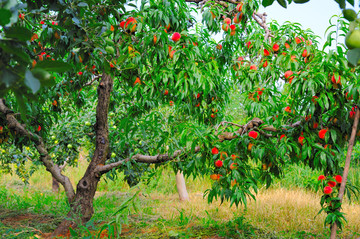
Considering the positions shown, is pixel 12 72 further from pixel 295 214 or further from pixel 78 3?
pixel 295 214

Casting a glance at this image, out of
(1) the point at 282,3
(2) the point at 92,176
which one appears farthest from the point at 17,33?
(2) the point at 92,176

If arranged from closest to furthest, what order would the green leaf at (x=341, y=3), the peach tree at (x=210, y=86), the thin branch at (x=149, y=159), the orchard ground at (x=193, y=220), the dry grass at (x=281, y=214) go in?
the green leaf at (x=341, y=3) < the peach tree at (x=210, y=86) < the thin branch at (x=149, y=159) < the orchard ground at (x=193, y=220) < the dry grass at (x=281, y=214)

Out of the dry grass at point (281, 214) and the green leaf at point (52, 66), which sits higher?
the green leaf at point (52, 66)

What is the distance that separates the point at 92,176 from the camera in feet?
11.0

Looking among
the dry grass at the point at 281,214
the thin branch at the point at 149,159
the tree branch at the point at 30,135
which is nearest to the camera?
the thin branch at the point at 149,159

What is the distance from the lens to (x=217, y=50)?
Answer: 3377 millimetres

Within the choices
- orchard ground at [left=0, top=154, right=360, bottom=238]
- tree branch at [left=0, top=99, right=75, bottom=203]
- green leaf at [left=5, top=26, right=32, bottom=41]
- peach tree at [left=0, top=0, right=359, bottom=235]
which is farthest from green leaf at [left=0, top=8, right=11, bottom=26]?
tree branch at [left=0, top=99, right=75, bottom=203]

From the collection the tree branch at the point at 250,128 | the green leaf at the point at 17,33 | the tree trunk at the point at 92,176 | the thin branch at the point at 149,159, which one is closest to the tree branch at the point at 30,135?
the tree trunk at the point at 92,176

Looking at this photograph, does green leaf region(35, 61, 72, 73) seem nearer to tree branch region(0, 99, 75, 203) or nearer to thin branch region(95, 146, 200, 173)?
thin branch region(95, 146, 200, 173)

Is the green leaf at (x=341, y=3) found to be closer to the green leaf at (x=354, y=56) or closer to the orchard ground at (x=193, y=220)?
the green leaf at (x=354, y=56)

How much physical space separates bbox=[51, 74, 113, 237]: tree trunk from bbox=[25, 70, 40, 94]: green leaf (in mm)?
2899

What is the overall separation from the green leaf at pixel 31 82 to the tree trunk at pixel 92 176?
2.90 meters

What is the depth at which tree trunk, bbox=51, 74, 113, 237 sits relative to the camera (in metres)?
3.30

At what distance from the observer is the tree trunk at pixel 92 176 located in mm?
3297
